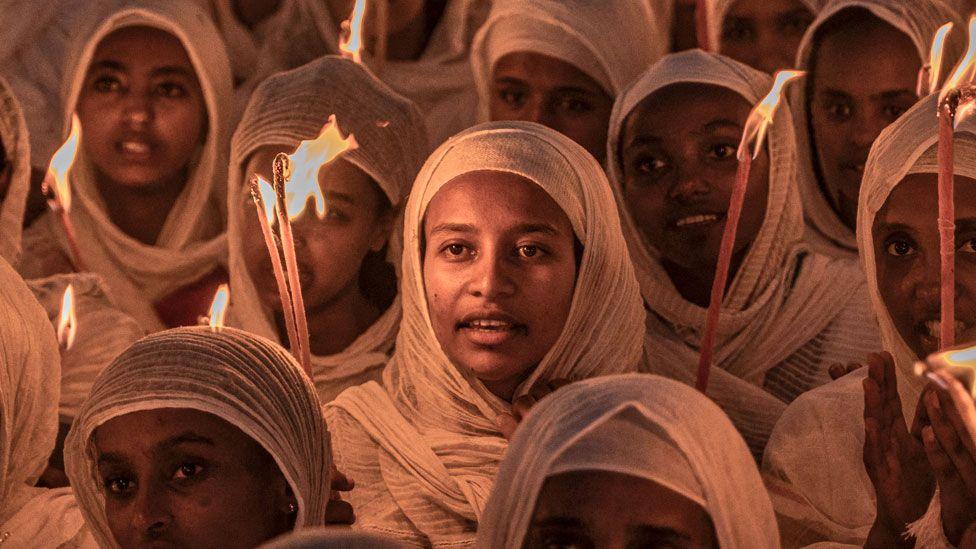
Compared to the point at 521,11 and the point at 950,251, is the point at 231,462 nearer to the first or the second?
the point at 950,251

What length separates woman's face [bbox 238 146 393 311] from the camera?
5516 millimetres

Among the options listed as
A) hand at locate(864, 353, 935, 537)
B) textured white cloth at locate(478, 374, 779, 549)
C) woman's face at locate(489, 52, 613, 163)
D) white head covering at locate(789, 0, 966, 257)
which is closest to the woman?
woman's face at locate(489, 52, 613, 163)

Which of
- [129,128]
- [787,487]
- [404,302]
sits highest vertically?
[129,128]

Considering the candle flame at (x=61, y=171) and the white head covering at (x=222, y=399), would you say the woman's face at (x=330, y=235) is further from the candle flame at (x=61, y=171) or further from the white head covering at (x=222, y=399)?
the white head covering at (x=222, y=399)

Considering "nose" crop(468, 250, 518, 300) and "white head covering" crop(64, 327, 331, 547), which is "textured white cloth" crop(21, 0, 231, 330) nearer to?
"nose" crop(468, 250, 518, 300)

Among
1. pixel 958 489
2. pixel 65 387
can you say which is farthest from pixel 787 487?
pixel 65 387

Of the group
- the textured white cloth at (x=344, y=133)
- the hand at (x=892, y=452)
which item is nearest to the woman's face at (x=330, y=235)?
the textured white cloth at (x=344, y=133)

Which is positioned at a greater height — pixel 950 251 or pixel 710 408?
pixel 950 251

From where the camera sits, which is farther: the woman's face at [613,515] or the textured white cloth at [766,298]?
the textured white cloth at [766,298]

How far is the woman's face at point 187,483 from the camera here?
4.03 metres

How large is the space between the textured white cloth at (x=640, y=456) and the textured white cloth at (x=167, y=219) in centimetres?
280

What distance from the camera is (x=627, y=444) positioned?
12.0 ft

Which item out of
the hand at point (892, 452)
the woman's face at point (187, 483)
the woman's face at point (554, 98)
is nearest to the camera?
the woman's face at point (187, 483)

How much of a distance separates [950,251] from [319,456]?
123 centimetres
